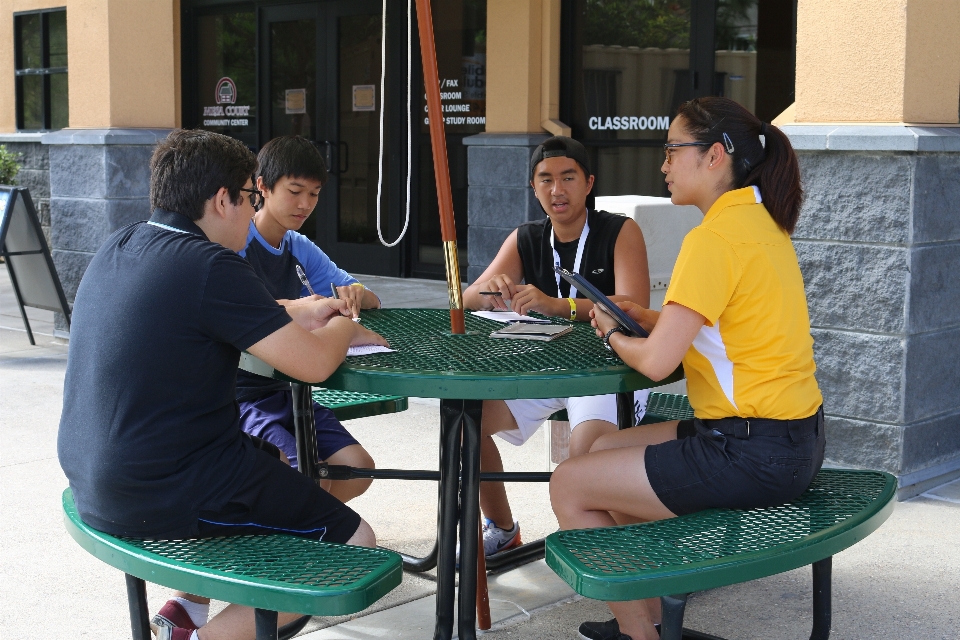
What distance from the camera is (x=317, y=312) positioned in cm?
308

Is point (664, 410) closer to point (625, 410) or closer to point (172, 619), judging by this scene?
point (625, 410)

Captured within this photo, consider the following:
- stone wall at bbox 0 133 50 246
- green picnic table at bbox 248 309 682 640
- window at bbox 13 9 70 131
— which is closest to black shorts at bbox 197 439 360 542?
green picnic table at bbox 248 309 682 640

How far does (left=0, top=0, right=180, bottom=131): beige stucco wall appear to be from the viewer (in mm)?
7465

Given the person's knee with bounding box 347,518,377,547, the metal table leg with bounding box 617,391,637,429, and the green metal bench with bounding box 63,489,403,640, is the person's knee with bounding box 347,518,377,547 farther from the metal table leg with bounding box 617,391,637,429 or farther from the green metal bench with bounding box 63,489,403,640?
the metal table leg with bounding box 617,391,637,429

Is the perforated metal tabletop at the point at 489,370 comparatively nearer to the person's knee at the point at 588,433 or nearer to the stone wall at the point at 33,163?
the person's knee at the point at 588,433

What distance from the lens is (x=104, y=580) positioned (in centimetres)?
357

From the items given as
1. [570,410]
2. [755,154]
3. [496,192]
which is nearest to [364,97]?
[496,192]

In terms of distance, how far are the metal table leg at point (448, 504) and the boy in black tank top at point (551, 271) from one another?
704 mm

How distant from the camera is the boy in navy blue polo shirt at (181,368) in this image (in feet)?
7.90

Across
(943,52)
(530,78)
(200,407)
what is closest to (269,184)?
(200,407)

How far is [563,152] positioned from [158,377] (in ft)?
5.81

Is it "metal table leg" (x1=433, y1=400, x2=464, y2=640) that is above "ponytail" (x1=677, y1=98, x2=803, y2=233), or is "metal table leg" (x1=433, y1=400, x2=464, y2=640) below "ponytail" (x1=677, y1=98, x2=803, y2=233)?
below

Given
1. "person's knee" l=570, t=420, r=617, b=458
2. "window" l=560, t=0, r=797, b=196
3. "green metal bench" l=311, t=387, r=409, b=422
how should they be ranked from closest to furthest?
"person's knee" l=570, t=420, r=617, b=458 < "green metal bench" l=311, t=387, r=409, b=422 < "window" l=560, t=0, r=797, b=196

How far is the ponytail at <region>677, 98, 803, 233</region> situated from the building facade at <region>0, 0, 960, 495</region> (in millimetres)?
900
